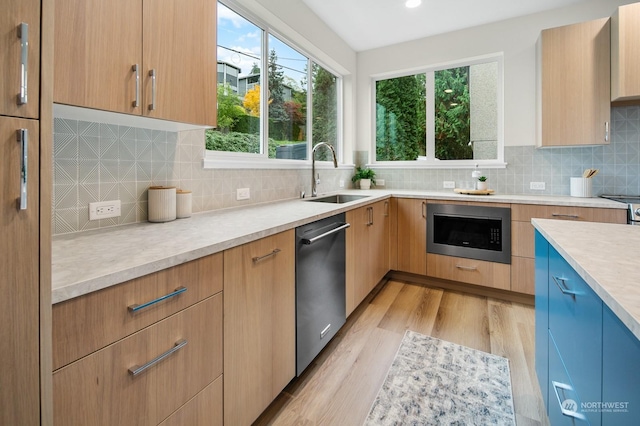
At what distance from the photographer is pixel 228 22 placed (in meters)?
2.12

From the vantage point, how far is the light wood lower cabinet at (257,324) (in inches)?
46.8

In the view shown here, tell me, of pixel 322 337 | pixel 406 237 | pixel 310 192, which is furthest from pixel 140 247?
pixel 406 237

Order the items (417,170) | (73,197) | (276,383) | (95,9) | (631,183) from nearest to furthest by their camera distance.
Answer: (95,9) < (73,197) < (276,383) < (631,183) < (417,170)

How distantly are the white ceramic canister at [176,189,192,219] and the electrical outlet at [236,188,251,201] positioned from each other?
48 centimetres

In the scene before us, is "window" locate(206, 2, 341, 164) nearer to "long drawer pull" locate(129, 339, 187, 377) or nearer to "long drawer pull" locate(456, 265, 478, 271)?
"long drawer pull" locate(129, 339, 187, 377)

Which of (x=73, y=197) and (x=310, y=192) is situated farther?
(x=310, y=192)

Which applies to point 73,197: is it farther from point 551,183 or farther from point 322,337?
point 551,183

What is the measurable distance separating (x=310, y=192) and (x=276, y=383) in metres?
1.82

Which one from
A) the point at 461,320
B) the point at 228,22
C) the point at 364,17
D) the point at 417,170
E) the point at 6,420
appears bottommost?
the point at 461,320

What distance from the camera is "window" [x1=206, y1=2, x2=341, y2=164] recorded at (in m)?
2.12

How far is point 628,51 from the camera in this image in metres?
2.38

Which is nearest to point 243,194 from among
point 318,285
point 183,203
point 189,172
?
point 189,172

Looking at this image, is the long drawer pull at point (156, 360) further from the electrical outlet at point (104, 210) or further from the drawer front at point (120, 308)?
the electrical outlet at point (104, 210)

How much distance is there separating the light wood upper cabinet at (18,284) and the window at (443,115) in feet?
12.0
